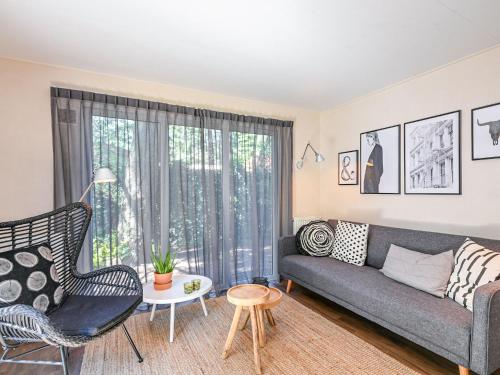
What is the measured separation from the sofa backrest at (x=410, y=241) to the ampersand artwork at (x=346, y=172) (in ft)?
2.68

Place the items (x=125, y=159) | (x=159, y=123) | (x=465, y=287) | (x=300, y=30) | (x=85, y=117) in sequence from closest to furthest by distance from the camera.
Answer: (x=465, y=287) → (x=300, y=30) → (x=85, y=117) → (x=125, y=159) → (x=159, y=123)

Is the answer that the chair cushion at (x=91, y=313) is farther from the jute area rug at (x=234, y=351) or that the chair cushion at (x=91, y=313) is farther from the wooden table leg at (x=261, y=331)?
the wooden table leg at (x=261, y=331)

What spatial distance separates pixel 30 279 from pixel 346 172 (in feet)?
11.0

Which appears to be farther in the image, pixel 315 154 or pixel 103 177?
pixel 315 154

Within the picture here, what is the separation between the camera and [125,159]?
104 inches

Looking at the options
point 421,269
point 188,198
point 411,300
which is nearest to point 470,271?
point 421,269

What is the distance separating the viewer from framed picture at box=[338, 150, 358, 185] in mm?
3385

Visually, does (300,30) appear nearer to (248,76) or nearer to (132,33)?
(248,76)

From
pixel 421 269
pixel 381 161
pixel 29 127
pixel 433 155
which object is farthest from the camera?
pixel 381 161

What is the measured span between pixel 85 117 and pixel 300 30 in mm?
2039

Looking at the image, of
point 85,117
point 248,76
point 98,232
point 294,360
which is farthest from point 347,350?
point 85,117

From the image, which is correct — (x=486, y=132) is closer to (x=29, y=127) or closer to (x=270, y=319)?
(x=270, y=319)

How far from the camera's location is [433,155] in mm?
2555

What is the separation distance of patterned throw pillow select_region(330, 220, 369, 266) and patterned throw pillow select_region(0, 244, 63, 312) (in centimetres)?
254
